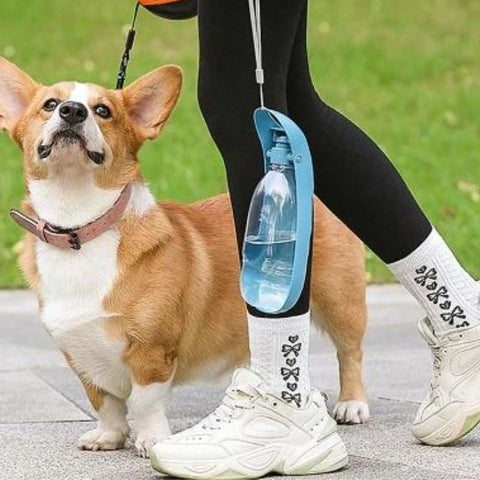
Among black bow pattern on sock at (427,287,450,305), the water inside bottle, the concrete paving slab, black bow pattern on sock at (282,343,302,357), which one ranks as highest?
the water inside bottle

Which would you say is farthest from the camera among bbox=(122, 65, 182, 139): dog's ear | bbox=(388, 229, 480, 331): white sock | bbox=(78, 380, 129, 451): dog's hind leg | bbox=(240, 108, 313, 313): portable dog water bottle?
bbox=(122, 65, 182, 139): dog's ear

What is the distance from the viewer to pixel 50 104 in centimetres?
341

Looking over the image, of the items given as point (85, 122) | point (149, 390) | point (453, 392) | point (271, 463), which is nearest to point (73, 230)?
point (85, 122)

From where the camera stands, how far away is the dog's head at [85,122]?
3271mm

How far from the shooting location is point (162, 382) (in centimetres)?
330

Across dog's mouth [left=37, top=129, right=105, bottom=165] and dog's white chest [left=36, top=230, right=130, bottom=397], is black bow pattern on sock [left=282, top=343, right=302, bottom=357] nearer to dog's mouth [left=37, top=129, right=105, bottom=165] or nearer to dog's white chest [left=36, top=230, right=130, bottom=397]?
dog's white chest [left=36, top=230, right=130, bottom=397]

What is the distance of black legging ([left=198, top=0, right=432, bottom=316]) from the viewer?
2.94 meters

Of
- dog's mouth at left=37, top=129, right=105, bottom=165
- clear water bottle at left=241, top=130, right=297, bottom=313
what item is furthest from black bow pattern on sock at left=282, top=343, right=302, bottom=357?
dog's mouth at left=37, top=129, right=105, bottom=165

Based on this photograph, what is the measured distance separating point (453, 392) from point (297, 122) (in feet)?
2.47

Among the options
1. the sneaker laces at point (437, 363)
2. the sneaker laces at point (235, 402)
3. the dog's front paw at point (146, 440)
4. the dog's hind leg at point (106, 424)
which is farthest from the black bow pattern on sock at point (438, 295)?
the dog's hind leg at point (106, 424)

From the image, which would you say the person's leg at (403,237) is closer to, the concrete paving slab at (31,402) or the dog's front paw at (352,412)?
the dog's front paw at (352,412)

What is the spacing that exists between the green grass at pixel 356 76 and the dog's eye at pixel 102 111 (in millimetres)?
3246

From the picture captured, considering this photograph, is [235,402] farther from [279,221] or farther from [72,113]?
[72,113]

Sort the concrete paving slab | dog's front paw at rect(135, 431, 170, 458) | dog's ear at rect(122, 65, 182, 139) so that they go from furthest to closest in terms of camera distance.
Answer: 1. the concrete paving slab
2. dog's ear at rect(122, 65, 182, 139)
3. dog's front paw at rect(135, 431, 170, 458)
